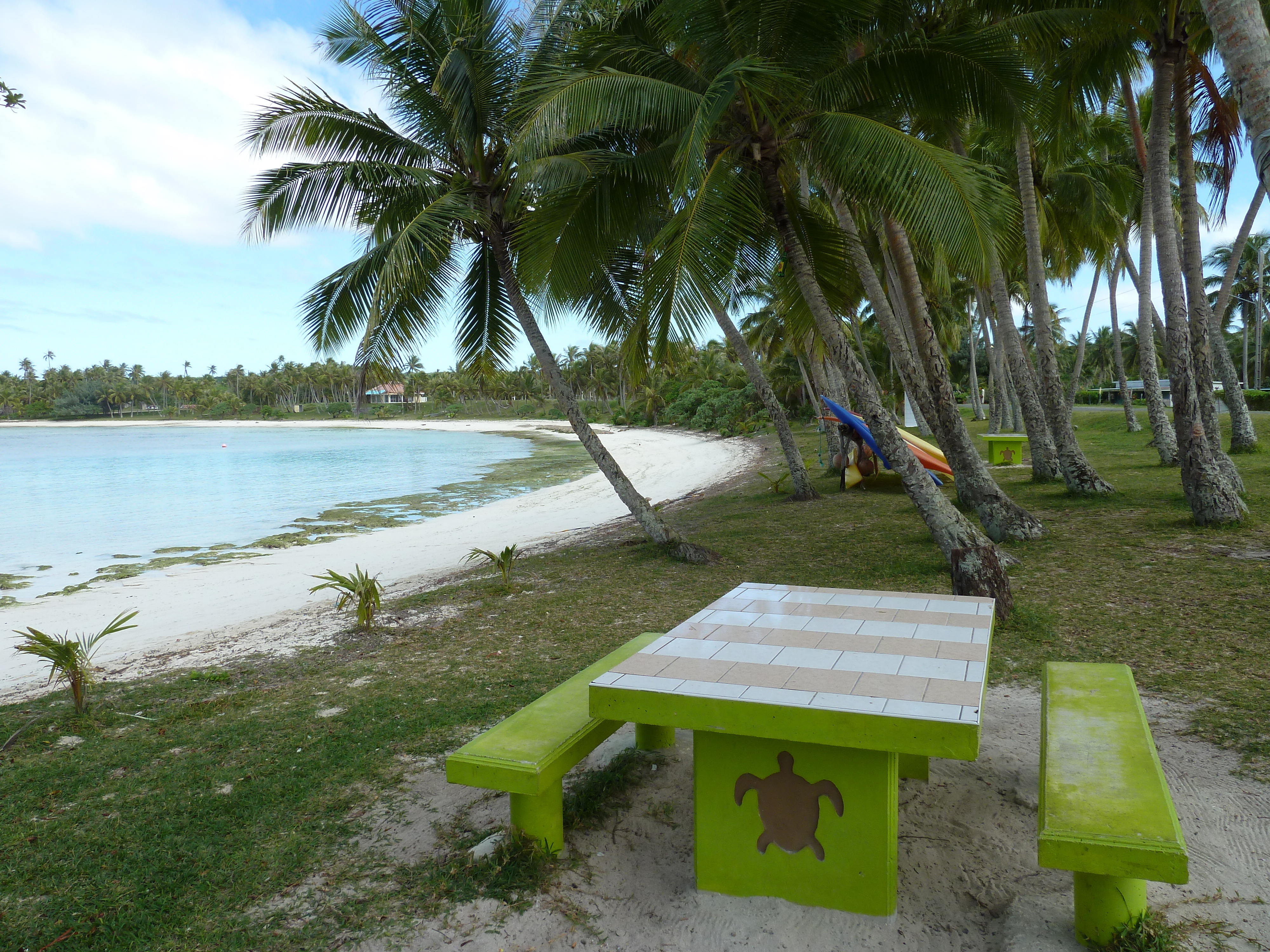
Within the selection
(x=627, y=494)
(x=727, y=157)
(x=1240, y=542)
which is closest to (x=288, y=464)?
(x=627, y=494)

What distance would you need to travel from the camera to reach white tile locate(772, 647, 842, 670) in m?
2.70

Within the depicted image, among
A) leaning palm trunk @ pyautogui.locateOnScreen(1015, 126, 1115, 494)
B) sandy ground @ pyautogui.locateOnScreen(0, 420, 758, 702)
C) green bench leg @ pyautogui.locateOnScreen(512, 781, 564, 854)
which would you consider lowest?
sandy ground @ pyautogui.locateOnScreen(0, 420, 758, 702)

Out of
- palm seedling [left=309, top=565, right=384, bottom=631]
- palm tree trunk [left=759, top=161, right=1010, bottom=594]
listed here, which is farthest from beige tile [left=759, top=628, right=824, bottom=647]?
palm seedling [left=309, top=565, right=384, bottom=631]

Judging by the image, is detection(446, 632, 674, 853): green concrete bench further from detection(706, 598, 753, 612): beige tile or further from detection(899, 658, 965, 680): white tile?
detection(899, 658, 965, 680): white tile

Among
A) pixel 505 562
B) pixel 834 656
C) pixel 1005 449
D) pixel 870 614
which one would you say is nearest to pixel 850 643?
pixel 834 656

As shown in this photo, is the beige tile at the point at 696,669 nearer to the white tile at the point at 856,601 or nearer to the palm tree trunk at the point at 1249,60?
the white tile at the point at 856,601

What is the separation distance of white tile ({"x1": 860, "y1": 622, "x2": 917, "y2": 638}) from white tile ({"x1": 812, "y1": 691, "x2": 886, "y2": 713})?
2.21 feet

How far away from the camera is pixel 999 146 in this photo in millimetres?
12867

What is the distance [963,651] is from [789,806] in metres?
0.82

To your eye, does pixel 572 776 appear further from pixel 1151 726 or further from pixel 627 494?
pixel 627 494

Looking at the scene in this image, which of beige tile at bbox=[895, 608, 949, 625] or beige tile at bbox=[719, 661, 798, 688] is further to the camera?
beige tile at bbox=[895, 608, 949, 625]

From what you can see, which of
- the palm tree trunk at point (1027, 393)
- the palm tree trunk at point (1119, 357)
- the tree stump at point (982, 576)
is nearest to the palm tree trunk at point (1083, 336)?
the palm tree trunk at point (1119, 357)

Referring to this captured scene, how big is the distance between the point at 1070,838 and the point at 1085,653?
348 cm

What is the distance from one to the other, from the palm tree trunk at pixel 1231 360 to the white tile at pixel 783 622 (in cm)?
1242
